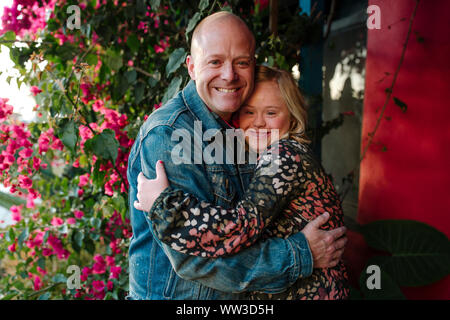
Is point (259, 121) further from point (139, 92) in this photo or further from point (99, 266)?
point (99, 266)

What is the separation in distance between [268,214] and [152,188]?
37cm

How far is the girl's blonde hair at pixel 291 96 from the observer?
5.17 feet

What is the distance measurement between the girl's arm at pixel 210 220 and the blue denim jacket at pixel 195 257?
0.17 feet

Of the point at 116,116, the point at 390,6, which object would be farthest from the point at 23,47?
the point at 390,6

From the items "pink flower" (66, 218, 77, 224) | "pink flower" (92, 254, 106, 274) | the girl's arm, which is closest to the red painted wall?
the girl's arm

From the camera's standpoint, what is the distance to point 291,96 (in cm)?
159

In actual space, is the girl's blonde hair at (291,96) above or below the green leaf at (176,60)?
below

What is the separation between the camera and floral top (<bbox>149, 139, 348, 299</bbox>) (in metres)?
1.15

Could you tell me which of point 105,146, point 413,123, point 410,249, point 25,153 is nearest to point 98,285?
point 25,153

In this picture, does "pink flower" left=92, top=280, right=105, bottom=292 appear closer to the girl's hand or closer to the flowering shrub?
the flowering shrub

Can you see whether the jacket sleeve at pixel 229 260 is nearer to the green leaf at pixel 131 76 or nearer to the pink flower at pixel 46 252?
the green leaf at pixel 131 76

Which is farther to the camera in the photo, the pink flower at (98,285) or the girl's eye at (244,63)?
the pink flower at (98,285)

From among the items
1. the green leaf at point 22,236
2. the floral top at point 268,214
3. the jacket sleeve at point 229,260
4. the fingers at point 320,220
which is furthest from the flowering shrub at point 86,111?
the fingers at point 320,220

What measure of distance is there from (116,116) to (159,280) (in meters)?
1.04
